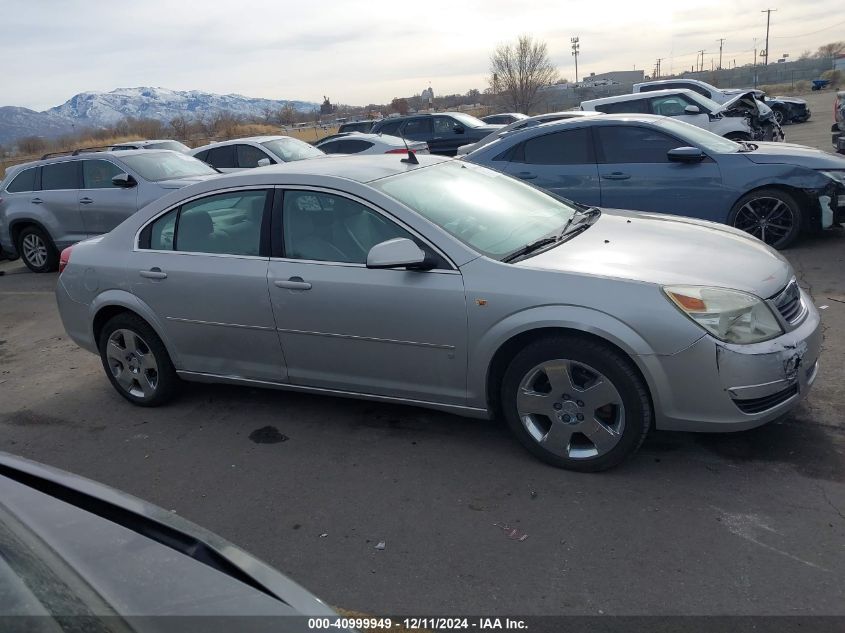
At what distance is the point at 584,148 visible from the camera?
8.17 m

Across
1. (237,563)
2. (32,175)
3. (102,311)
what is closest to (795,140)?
(32,175)

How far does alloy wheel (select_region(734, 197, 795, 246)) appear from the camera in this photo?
7.48 m

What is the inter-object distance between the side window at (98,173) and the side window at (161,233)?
6.06 metres

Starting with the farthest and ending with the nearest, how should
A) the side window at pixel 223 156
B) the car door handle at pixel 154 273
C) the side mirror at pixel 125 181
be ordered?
the side window at pixel 223 156 < the side mirror at pixel 125 181 < the car door handle at pixel 154 273

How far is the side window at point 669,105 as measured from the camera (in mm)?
14453

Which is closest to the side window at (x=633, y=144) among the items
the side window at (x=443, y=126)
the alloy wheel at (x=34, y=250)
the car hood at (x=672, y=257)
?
the car hood at (x=672, y=257)

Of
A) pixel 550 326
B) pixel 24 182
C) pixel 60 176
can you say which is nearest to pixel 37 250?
pixel 24 182

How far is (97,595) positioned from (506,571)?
69.1 inches

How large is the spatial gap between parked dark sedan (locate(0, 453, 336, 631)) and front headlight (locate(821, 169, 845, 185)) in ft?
24.0

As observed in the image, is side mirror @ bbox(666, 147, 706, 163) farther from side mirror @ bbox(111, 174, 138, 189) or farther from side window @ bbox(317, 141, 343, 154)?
side window @ bbox(317, 141, 343, 154)

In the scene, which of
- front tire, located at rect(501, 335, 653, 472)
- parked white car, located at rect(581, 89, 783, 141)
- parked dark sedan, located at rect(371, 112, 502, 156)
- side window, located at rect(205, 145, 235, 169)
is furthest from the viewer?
parked dark sedan, located at rect(371, 112, 502, 156)

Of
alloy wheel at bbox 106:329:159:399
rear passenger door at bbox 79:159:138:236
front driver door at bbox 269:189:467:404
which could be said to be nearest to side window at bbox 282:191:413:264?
front driver door at bbox 269:189:467:404

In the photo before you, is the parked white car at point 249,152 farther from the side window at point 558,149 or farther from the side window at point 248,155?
the side window at point 558,149

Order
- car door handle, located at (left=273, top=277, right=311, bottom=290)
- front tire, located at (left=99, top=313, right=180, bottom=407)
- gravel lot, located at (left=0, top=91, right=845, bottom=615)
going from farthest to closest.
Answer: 1. front tire, located at (left=99, top=313, right=180, bottom=407)
2. car door handle, located at (left=273, top=277, right=311, bottom=290)
3. gravel lot, located at (left=0, top=91, right=845, bottom=615)
